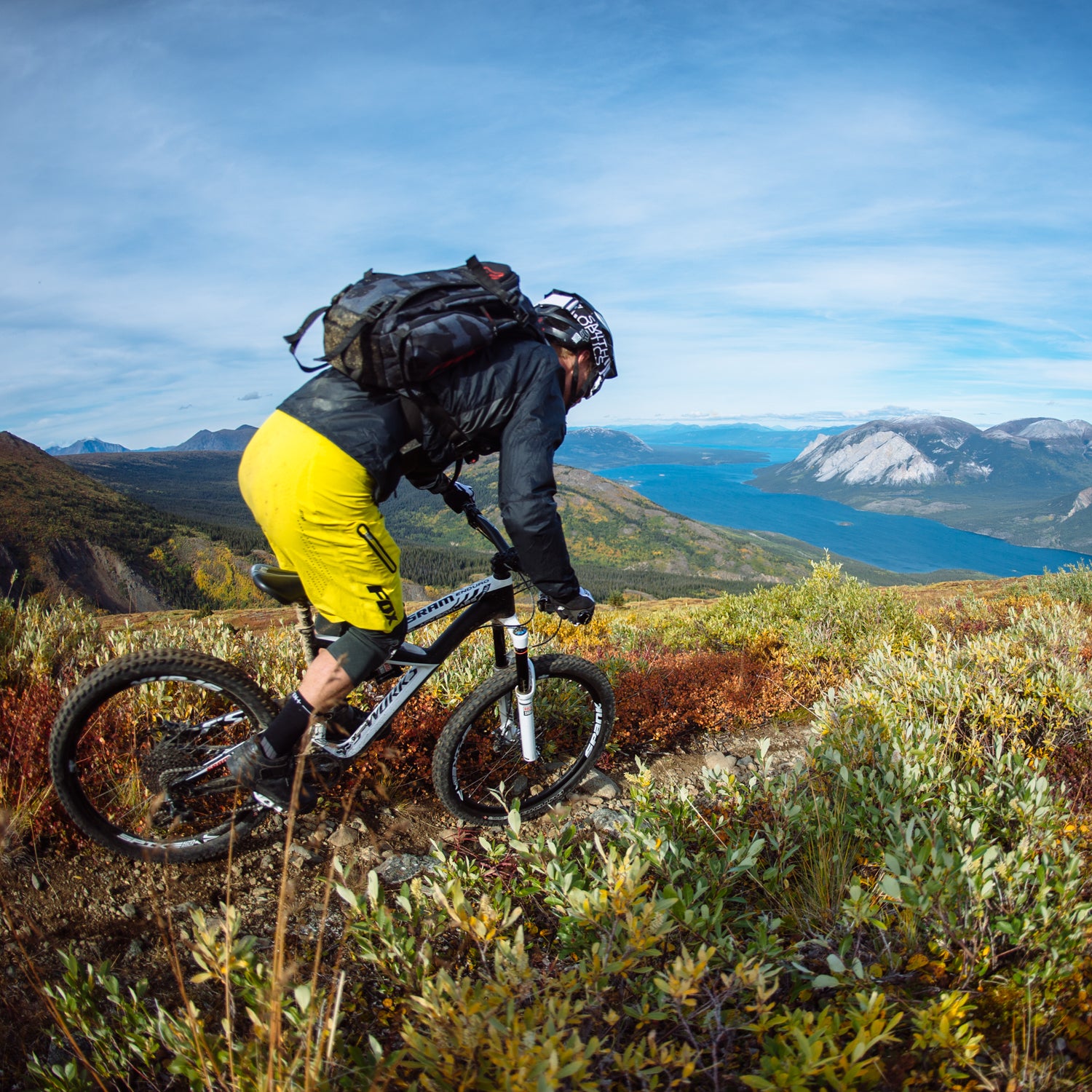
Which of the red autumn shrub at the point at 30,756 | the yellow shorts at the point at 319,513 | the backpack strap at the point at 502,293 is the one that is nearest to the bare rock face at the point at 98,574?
the red autumn shrub at the point at 30,756

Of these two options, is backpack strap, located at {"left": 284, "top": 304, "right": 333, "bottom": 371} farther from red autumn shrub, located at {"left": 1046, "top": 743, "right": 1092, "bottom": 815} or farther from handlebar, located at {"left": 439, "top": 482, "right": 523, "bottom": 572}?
red autumn shrub, located at {"left": 1046, "top": 743, "right": 1092, "bottom": 815}

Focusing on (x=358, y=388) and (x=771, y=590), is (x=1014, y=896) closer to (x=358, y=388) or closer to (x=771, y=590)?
(x=358, y=388)

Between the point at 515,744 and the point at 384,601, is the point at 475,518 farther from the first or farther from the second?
the point at 515,744

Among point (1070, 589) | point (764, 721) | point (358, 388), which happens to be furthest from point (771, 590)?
point (358, 388)

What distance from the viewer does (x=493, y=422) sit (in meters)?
3.17

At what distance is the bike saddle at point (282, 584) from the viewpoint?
334 centimetres

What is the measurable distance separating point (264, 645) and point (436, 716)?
2075 millimetres

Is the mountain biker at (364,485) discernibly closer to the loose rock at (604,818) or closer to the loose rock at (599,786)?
the loose rock at (604,818)

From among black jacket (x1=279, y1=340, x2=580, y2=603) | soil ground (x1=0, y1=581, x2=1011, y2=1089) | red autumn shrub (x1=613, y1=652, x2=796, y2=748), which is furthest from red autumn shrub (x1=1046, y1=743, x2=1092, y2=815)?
black jacket (x1=279, y1=340, x2=580, y2=603)

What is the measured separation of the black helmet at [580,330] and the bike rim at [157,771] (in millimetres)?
2930

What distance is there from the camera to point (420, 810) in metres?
4.42

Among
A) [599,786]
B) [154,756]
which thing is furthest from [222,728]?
[599,786]

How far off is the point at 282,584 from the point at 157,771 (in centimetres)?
143

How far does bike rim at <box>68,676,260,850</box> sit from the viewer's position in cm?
356
